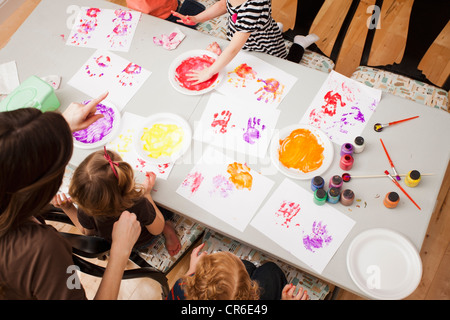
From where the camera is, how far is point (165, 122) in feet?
5.61

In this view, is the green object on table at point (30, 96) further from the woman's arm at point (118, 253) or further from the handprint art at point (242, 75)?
the handprint art at point (242, 75)

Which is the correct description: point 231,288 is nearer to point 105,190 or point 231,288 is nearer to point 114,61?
point 105,190

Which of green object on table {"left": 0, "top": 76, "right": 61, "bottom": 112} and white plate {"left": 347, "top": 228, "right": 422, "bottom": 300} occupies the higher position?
green object on table {"left": 0, "top": 76, "right": 61, "bottom": 112}

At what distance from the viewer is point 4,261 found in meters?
1.14

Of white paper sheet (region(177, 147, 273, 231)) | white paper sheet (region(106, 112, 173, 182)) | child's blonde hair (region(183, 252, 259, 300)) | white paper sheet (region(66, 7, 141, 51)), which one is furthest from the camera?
white paper sheet (region(66, 7, 141, 51))

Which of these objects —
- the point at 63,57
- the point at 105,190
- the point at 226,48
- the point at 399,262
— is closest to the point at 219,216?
the point at 105,190

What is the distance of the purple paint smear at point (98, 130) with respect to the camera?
5.60 ft

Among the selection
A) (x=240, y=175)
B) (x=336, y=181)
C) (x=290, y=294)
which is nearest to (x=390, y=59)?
(x=336, y=181)

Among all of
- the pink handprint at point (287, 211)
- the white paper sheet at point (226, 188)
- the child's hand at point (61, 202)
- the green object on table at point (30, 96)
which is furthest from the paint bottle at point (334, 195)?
the green object on table at point (30, 96)

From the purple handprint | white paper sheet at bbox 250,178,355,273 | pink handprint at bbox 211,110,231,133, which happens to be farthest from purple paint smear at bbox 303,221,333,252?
pink handprint at bbox 211,110,231,133

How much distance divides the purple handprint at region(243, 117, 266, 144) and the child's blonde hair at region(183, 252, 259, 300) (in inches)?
21.0

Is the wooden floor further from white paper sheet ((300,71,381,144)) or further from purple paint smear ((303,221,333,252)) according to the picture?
white paper sheet ((300,71,381,144))

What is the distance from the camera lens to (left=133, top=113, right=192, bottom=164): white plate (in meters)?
1.62

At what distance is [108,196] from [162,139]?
420 millimetres
